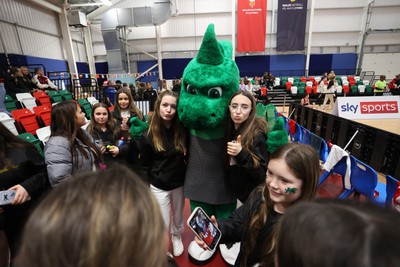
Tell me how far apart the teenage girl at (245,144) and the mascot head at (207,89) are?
9 cm

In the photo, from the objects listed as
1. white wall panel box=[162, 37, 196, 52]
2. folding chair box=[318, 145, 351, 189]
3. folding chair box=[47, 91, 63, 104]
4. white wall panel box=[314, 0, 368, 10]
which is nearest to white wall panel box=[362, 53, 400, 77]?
white wall panel box=[314, 0, 368, 10]

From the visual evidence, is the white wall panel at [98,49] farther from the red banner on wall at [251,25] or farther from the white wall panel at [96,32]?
the red banner on wall at [251,25]

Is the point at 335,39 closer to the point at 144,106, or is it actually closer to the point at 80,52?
the point at 144,106

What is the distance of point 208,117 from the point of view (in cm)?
153

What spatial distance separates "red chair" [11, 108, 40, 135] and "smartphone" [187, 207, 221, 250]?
14.1ft

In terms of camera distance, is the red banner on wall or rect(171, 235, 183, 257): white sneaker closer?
rect(171, 235, 183, 257): white sneaker

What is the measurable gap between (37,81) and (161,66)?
9.04 metres

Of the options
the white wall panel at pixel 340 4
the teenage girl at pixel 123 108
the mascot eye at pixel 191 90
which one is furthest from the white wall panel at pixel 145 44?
the mascot eye at pixel 191 90

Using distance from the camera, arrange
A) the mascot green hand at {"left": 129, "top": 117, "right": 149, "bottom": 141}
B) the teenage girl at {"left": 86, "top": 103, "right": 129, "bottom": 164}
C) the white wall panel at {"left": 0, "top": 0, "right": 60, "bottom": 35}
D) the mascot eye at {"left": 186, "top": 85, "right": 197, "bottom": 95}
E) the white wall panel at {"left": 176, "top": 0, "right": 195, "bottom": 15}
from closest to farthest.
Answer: the mascot eye at {"left": 186, "top": 85, "right": 197, "bottom": 95}, the mascot green hand at {"left": 129, "top": 117, "right": 149, "bottom": 141}, the teenage girl at {"left": 86, "top": 103, "right": 129, "bottom": 164}, the white wall panel at {"left": 0, "top": 0, "right": 60, "bottom": 35}, the white wall panel at {"left": 176, "top": 0, "right": 195, "bottom": 15}

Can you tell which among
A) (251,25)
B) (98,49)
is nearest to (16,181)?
(251,25)

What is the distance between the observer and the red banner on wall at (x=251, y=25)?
524 inches

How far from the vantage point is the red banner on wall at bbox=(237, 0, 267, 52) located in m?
13.3

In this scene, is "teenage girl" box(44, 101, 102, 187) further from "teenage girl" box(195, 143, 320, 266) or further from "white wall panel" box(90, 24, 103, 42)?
"white wall panel" box(90, 24, 103, 42)

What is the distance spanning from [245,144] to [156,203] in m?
1.07
